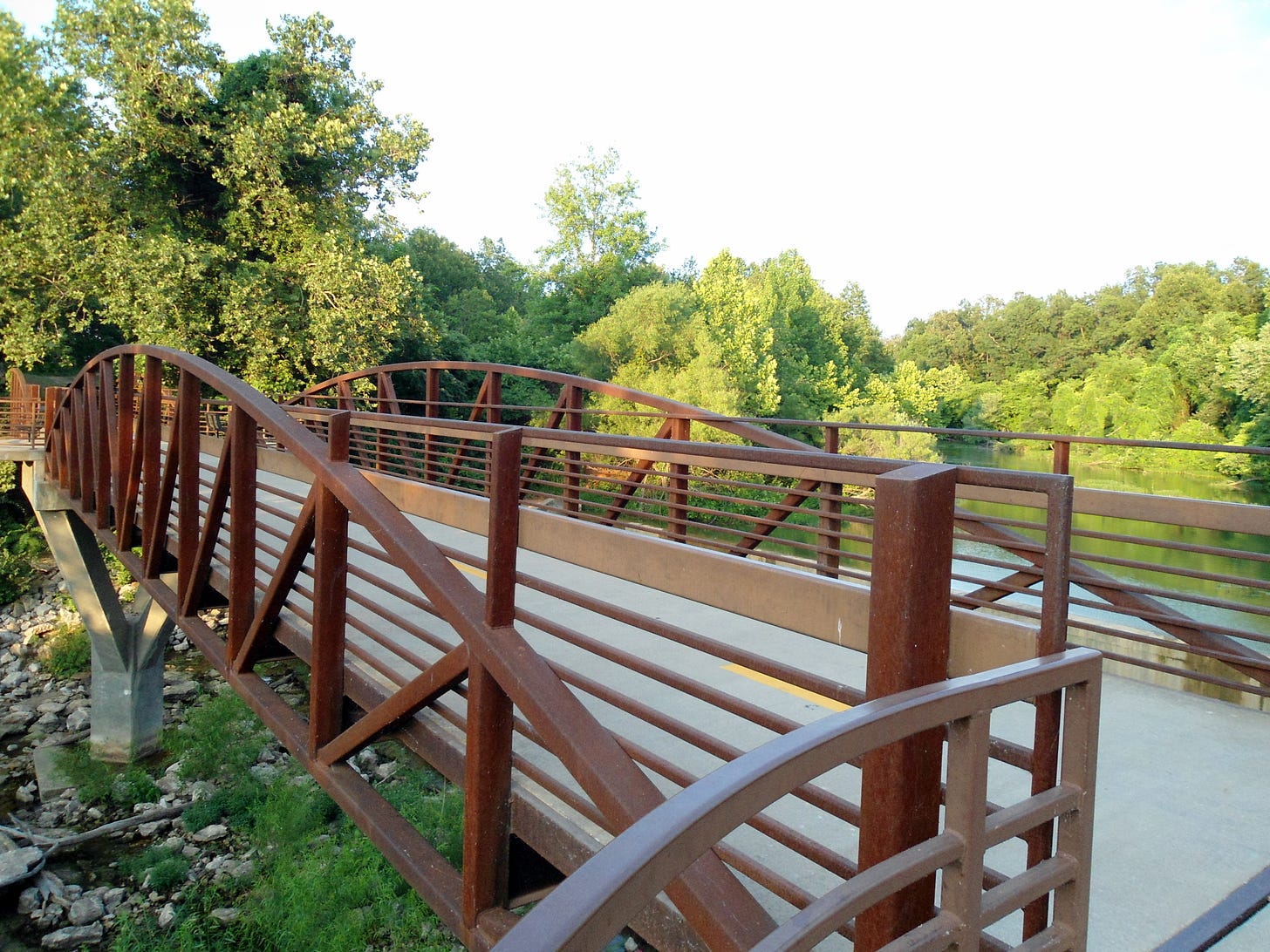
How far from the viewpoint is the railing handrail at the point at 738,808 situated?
38.1 inches

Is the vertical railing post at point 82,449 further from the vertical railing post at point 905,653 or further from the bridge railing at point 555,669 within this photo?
the vertical railing post at point 905,653

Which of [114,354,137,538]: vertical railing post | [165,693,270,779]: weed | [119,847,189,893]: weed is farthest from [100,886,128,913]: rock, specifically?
[114,354,137,538]: vertical railing post

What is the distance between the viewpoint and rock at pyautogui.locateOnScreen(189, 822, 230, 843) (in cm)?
1080

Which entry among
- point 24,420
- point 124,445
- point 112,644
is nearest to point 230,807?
point 112,644

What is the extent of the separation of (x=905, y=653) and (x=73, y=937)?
10.5 metres

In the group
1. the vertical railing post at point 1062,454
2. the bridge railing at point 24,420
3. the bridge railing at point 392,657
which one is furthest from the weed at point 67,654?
the vertical railing post at point 1062,454

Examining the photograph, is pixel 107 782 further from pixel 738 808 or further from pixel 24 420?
pixel 738 808

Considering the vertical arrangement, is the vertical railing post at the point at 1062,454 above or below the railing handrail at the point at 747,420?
below

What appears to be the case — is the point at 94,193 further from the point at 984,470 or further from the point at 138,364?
the point at 984,470

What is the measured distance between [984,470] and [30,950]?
1079cm

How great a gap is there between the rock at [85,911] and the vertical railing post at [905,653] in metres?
10.4

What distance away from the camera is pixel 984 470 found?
2.01 metres

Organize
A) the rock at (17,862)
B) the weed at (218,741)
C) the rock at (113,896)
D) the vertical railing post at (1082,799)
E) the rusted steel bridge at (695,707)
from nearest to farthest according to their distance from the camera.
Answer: the rusted steel bridge at (695,707) → the vertical railing post at (1082,799) → the rock at (113,896) → the rock at (17,862) → the weed at (218,741)

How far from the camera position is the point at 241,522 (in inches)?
185
